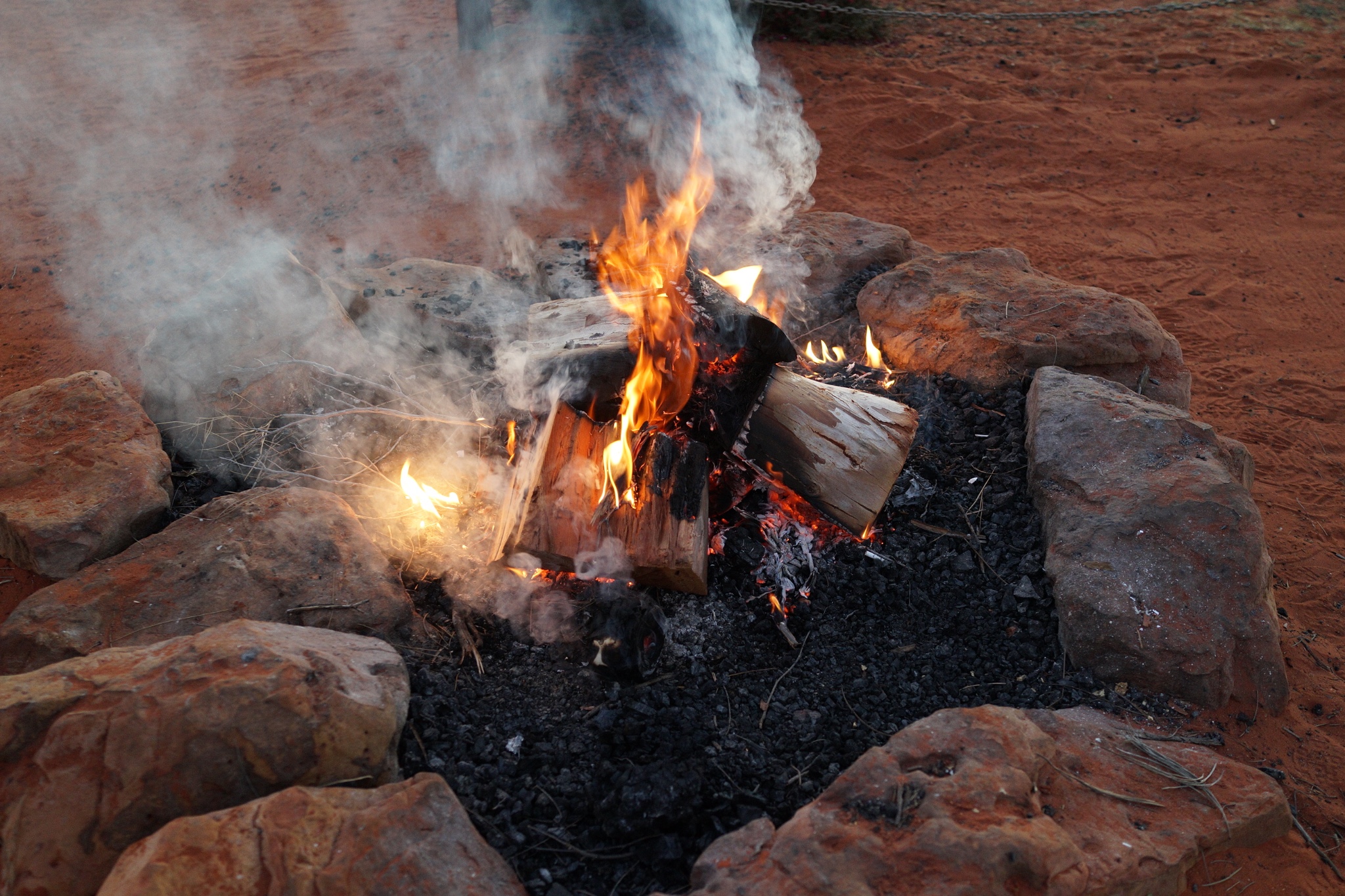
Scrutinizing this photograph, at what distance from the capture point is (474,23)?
25.0 ft

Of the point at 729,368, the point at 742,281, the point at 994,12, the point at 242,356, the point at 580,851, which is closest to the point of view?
the point at 580,851

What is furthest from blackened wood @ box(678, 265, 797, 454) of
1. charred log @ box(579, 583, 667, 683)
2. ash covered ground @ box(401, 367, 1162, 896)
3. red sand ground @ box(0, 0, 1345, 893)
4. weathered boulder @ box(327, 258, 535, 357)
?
red sand ground @ box(0, 0, 1345, 893)

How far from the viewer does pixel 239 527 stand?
2.98 metres

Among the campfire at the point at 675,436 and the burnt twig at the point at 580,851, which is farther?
the campfire at the point at 675,436

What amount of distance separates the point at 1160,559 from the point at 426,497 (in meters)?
2.81

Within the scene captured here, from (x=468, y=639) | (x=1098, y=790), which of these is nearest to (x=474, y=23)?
(x=468, y=639)

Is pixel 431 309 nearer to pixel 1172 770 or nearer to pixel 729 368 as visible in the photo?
pixel 729 368

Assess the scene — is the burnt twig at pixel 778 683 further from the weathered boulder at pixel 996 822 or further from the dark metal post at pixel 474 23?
the dark metal post at pixel 474 23

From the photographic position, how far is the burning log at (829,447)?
3221 mm

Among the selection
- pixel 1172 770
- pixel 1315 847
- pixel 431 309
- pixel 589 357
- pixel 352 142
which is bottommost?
pixel 1315 847

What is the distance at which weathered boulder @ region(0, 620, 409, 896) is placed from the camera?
2041mm

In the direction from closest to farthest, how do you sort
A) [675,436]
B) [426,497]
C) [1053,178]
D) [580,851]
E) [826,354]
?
[580,851] → [675,436] → [426,497] → [826,354] → [1053,178]

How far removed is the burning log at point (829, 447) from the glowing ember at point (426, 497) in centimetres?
121

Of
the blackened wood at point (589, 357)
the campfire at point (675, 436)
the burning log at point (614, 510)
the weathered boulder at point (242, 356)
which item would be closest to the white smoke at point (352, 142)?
the weathered boulder at point (242, 356)
